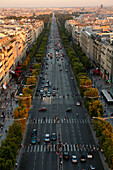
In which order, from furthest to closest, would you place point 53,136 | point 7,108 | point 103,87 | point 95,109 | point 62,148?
point 103,87, point 7,108, point 95,109, point 53,136, point 62,148

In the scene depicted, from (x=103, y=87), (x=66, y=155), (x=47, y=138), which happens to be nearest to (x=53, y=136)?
(x=47, y=138)

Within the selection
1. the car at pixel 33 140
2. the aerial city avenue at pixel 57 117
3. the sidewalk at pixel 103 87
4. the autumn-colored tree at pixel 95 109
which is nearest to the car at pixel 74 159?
the aerial city avenue at pixel 57 117

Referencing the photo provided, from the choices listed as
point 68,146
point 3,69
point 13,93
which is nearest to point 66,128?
point 68,146

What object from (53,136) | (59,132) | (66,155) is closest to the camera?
(66,155)

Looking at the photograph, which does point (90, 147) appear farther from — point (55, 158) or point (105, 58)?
point (105, 58)

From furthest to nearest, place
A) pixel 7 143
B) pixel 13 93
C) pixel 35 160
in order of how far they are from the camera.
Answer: pixel 13 93, pixel 35 160, pixel 7 143

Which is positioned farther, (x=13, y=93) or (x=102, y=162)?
(x=13, y=93)

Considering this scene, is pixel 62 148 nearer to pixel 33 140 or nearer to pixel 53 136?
pixel 53 136

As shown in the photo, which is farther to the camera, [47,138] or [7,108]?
[7,108]
